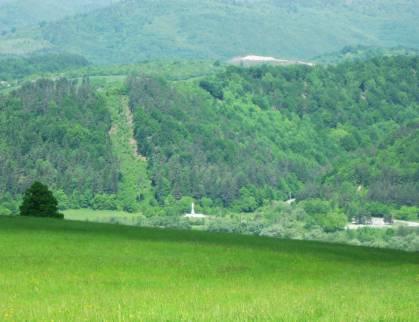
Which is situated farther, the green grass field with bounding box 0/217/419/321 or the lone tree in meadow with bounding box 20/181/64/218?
the lone tree in meadow with bounding box 20/181/64/218

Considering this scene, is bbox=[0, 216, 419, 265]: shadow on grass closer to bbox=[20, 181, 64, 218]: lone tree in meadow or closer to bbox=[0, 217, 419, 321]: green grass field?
bbox=[0, 217, 419, 321]: green grass field

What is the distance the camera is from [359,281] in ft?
149

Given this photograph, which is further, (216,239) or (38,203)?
(38,203)

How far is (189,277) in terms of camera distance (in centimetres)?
4616

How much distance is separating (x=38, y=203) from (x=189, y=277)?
46.4 metres

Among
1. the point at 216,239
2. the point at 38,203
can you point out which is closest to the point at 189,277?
the point at 216,239

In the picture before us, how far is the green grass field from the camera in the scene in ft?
100.0

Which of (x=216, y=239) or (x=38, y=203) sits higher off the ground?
(x=216, y=239)

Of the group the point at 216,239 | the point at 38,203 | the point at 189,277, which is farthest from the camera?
the point at 38,203

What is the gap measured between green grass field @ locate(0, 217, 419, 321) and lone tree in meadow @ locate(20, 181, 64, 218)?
15.7 m

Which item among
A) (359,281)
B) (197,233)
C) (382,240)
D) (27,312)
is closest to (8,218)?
(197,233)

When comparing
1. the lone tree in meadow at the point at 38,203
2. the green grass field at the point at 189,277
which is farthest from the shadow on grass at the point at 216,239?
the lone tree in meadow at the point at 38,203

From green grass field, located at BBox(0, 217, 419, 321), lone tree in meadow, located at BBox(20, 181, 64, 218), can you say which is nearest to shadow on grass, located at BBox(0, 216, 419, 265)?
green grass field, located at BBox(0, 217, 419, 321)

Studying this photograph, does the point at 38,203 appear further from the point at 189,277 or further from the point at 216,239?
the point at 189,277
